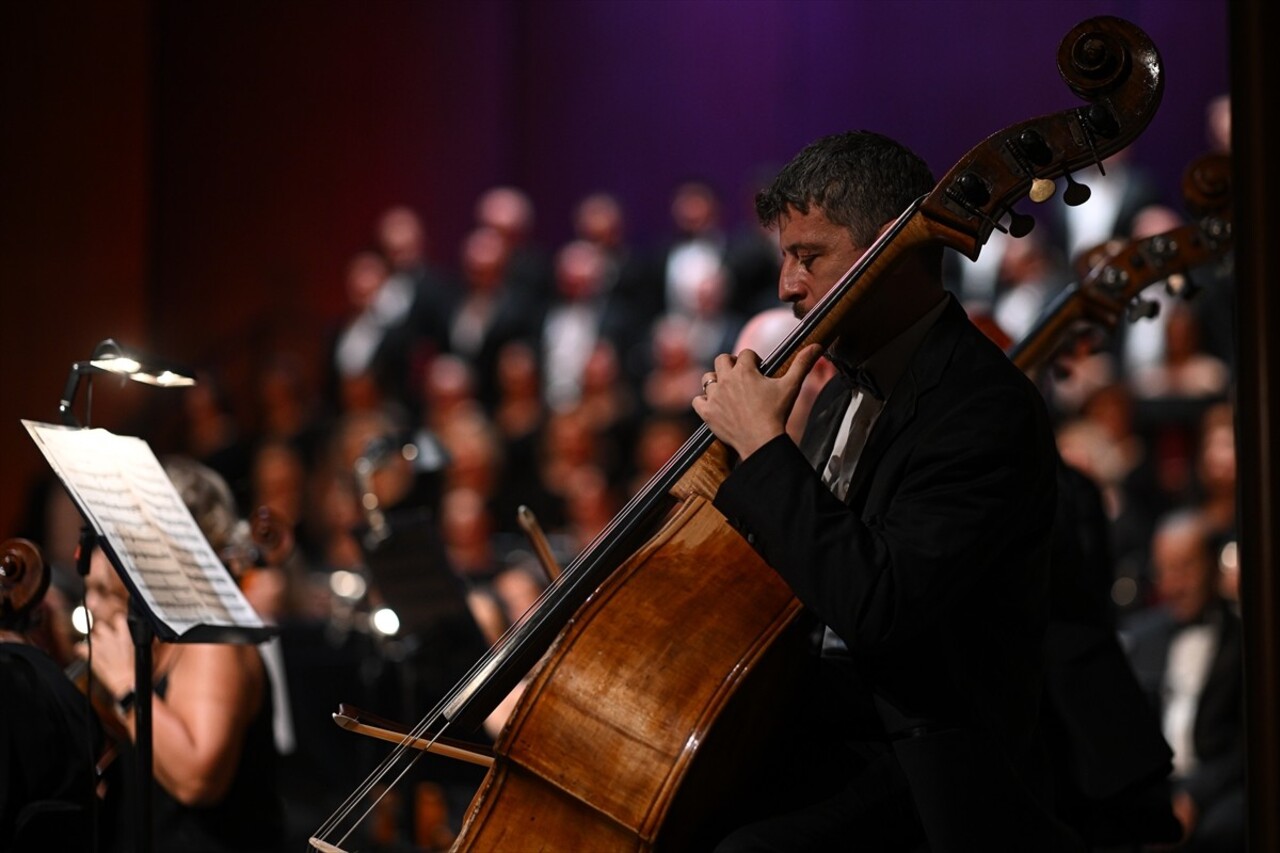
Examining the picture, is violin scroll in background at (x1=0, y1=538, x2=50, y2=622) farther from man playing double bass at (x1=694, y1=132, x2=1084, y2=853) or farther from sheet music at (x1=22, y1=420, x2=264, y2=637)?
man playing double bass at (x1=694, y1=132, x2=1084, y2=853)

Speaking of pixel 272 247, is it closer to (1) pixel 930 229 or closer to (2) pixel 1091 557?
(2) pixel 1091 557

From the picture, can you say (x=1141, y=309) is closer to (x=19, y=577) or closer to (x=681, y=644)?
(x=681, y=644)

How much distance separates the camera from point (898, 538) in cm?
190

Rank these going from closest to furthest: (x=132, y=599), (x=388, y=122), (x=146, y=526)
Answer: (x=132, y=599) < (x=146, y=526) < (x=388, y=122)

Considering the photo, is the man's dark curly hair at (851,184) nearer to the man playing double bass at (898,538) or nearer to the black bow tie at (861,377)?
the man playing double bass at (898,538)

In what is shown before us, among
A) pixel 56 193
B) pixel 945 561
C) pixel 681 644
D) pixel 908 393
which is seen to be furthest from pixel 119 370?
pixel 56 193

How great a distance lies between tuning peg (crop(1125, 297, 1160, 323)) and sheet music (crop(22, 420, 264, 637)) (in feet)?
6.31

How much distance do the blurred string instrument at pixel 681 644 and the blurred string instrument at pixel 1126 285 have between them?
128cm

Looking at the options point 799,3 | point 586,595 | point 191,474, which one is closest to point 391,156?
point 799,3

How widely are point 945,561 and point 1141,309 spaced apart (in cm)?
164

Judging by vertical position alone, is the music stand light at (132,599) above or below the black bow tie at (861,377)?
below

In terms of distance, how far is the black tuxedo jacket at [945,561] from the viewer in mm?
1862

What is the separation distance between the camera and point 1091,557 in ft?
10.9

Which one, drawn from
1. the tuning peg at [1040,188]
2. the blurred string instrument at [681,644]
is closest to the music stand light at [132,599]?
the blurred string instrument at [681,644]
